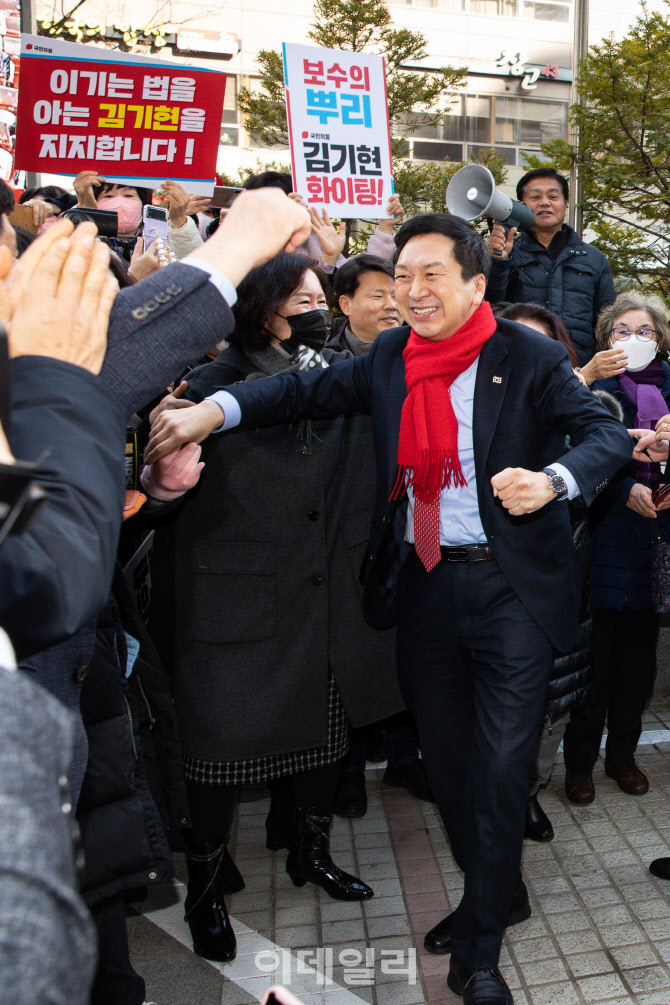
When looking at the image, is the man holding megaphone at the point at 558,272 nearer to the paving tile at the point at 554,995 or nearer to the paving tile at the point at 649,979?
the paving tile at the point at 649,979

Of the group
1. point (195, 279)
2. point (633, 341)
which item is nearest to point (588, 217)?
point (633, 341)

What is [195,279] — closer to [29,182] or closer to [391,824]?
[391,824]

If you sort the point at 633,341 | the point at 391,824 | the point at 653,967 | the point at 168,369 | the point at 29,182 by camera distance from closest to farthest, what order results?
1. the point at 168,369
2. the point at 653,967
3. the point at 391,824
4. the point at 633,341
5. the point at 29,182

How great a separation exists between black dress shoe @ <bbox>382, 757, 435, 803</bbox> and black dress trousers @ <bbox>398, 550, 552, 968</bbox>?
1084 mm

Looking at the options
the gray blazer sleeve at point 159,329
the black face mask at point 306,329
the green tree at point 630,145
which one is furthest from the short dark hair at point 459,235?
the green tree at point 630,145

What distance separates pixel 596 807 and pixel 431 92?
1444cm

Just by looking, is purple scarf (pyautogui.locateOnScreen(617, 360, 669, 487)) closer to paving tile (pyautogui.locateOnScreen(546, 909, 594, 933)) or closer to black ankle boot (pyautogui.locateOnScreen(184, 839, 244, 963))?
paving tile (pyautogui.locateOnScreen(546, 909, 594, 933))

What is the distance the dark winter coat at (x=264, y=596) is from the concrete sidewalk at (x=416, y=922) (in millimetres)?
619

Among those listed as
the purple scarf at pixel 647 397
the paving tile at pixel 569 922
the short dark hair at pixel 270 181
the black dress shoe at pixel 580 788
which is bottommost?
the black dress shoe at pixel 580 788

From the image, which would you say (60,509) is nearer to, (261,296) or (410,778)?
(261,296)

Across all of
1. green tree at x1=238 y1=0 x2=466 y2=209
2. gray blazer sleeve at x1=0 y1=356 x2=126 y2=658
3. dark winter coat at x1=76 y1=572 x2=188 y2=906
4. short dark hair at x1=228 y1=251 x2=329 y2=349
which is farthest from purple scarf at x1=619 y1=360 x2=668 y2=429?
green tree at x1=238 y1=0 x2=466 y2=209

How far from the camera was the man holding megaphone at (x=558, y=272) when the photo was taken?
5.23 m

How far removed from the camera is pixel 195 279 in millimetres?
1264

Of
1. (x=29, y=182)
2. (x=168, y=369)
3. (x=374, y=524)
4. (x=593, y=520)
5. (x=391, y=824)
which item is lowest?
(x=391, y=824)
